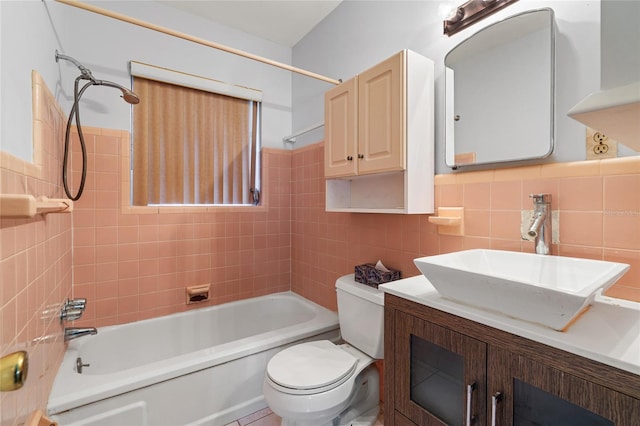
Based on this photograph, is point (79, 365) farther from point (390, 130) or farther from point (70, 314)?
point (390, 130)

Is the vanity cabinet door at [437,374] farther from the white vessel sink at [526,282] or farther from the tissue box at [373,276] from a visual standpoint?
the tissue box at [373,276]

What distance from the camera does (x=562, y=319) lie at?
70 cm

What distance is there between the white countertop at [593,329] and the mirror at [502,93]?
1.88 ft

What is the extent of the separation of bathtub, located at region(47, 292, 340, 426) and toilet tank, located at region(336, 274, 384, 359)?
0.37 metres

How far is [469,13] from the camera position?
1320 mm

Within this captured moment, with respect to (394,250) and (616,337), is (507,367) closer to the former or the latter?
(616,337)

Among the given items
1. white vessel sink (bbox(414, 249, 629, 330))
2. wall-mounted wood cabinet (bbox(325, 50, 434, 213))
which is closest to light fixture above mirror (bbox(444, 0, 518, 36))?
wall-mounted wood cabinet (bbox(325, 50, 434, 213))

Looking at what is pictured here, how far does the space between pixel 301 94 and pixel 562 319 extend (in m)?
2.39

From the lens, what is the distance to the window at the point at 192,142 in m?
2.09

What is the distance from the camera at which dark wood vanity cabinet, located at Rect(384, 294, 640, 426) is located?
0.63m

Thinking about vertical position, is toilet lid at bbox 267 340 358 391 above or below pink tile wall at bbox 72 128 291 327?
below

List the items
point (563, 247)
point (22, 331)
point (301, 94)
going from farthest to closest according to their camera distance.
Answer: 1. point (301, 94)
2. point (563, 247)
3. point (22, 331)

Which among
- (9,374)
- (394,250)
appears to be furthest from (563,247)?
(9,374)

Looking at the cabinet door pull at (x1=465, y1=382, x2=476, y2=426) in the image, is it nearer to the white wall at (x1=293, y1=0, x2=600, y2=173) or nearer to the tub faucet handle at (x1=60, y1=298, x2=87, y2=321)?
the white wall at (x1=293, y1=0, x2=600, y2=173)
